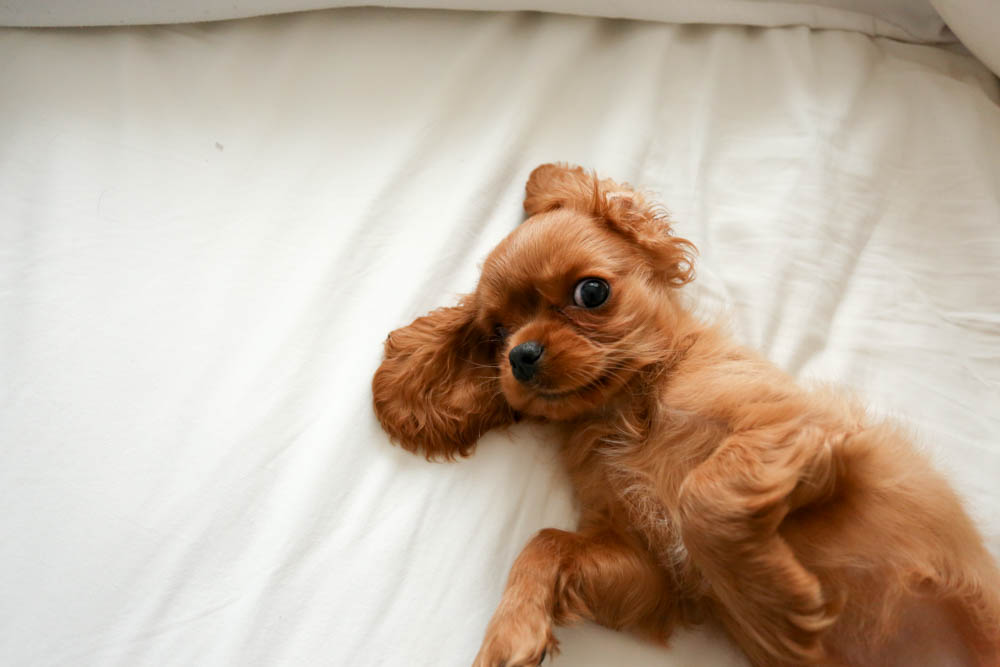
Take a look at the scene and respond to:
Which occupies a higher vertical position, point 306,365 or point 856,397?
point 856,397

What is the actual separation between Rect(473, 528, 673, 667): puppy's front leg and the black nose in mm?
366

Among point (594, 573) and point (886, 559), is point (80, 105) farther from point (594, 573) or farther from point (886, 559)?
point (886, 559)

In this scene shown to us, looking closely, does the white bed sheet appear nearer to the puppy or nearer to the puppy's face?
the puppy

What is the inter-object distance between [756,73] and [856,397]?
1.10 m

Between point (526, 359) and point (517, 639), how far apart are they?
0.56m

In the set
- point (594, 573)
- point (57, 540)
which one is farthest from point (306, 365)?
point (594, 573)

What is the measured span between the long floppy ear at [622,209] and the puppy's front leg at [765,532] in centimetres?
56

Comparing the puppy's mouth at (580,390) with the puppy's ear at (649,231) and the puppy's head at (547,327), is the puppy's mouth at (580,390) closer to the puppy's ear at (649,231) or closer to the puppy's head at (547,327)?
the puppy's head at (547,327)

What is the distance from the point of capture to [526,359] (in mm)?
1495

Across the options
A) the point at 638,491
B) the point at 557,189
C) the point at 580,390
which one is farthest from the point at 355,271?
the point at 638,491

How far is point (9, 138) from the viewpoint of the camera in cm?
188

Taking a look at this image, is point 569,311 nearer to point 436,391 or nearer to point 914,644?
point 436,391

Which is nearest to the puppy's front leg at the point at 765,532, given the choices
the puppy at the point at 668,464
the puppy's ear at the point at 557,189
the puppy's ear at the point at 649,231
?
the puppy at the point at 668,464

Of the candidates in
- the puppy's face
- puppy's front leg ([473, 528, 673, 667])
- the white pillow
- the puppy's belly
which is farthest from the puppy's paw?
the white pillow
